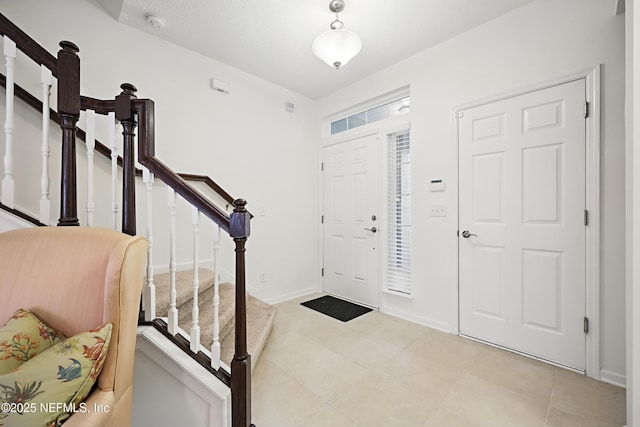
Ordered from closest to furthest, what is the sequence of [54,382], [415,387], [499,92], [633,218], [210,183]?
[54,382], [633,218], [415,387], [499,92], [210,183]

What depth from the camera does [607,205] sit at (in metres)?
1.79

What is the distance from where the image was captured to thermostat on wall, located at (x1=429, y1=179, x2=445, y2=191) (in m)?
2.55

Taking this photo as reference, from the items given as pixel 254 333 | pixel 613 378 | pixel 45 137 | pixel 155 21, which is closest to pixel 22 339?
pixel 45 137

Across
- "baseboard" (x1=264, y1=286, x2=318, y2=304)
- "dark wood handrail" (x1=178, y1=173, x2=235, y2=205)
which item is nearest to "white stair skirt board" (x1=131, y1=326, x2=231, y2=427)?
"dark wood handrail" (x1=178, y1=173, x2=235, y2=205)

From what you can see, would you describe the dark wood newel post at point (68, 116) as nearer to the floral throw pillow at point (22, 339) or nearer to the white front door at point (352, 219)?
the floral throw pillow at point (22, 339)

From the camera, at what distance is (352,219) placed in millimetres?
3389

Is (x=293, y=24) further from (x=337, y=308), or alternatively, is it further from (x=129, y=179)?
(x=337, y=308)

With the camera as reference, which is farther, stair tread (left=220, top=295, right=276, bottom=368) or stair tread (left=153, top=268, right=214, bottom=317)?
stair tread (left=220, top=295, right=276, bottom=368)

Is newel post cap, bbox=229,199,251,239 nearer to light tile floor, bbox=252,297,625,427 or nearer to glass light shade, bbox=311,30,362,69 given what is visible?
light tile floor, bbox=252,297,625,427

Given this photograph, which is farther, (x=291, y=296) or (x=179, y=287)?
(x=291, y=296)

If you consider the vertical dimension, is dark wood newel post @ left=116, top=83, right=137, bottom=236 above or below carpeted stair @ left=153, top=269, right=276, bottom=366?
above

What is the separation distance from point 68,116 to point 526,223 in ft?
9.76

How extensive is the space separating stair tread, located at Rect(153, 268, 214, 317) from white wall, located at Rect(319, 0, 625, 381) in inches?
75.2

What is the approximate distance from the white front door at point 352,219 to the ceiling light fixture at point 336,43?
121cm
